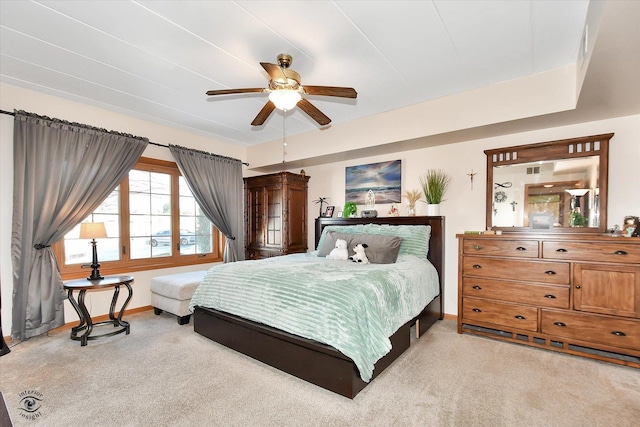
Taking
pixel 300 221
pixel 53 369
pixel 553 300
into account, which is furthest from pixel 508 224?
pixel 53 369

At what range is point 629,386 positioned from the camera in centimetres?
218

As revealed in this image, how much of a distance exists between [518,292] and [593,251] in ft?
2.34

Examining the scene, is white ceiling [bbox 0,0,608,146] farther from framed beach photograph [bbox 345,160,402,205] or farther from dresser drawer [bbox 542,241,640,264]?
dresser drawer [bbox 542,241,640,264]

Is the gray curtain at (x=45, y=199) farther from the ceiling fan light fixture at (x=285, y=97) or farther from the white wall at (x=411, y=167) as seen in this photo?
the ceiling fan light fixture at (x=285, y=97)

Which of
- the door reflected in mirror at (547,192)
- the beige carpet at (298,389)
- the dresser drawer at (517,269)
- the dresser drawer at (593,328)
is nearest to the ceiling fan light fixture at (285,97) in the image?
the beige carpet at (298,389)

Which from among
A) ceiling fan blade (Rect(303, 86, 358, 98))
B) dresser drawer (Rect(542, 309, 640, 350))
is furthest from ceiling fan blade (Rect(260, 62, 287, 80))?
dresser drawer (Rect(542, 309, 640, 350))

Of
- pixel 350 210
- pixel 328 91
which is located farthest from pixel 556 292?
pixel 328 91

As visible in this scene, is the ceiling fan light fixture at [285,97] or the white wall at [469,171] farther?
the white wall at [469,171]

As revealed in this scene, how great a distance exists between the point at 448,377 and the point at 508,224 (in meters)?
1.92

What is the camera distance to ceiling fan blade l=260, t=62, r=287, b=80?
1986 mm

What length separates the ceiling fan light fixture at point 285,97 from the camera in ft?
7.34

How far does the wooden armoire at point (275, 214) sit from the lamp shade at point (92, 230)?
2377 millimetres

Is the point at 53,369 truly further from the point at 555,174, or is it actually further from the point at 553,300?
the point at 555,174

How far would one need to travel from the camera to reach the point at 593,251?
2611 millimetres
